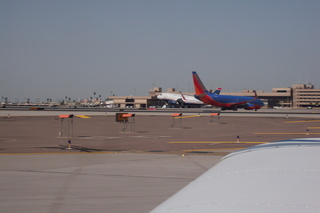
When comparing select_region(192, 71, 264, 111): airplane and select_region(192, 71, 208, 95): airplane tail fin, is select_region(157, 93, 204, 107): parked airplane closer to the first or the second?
select_region(192, 71, 264, 111): airplane

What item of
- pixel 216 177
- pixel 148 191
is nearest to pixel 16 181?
pixel 148 191

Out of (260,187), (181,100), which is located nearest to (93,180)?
(260,187)

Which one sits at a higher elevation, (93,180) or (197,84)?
(197,84)

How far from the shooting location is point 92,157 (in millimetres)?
23141

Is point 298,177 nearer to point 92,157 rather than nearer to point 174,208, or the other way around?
point 174,208

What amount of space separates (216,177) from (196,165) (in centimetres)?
1515

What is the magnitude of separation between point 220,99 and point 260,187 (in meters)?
120

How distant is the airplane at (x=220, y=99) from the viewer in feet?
406

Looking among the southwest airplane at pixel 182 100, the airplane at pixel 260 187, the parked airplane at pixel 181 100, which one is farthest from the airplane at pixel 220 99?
the airplane at pixel 260 187

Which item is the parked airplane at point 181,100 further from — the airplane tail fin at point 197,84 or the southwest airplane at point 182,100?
the airplane tail fin at point 197,84

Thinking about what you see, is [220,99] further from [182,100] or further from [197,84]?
[182,100]

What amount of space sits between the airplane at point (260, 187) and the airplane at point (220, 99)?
118m

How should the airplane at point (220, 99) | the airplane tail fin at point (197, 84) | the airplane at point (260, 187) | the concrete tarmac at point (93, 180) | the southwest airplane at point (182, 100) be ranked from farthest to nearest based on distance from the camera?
the southwest airplane at point (182, 100), the airplane tail fin at point (197, 84), the airplane at point (220, 99), the concrete tarmac at point (93, 180), the airplane at point (260, 187)

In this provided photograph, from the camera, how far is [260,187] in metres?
4.41
